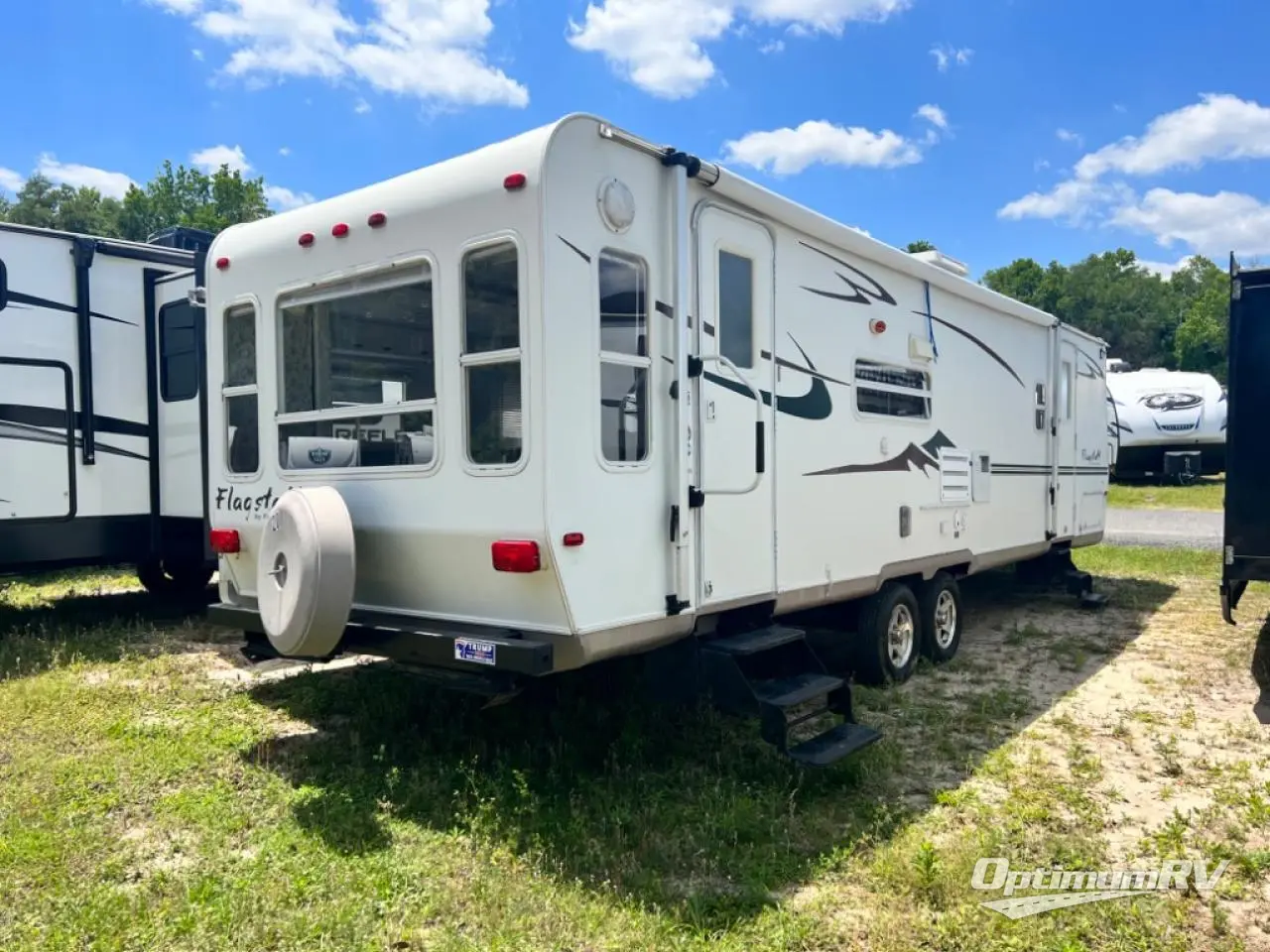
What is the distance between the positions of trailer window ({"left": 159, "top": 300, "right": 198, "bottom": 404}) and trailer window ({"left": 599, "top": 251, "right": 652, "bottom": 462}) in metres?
4.85

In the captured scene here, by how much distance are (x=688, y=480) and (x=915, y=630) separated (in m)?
3.06

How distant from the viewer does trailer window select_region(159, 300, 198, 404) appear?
7766 millimetres

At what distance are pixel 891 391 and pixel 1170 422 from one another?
1684cm

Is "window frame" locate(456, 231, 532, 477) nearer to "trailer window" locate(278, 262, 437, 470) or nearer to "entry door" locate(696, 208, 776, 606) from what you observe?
"trailer window" locate(278, 262, 437, 470)

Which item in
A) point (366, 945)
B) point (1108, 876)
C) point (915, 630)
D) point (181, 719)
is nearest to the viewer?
point (366, 945)

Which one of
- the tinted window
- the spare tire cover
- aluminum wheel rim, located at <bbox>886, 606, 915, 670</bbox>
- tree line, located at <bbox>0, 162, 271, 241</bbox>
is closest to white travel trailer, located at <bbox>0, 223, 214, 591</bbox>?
the tinted window

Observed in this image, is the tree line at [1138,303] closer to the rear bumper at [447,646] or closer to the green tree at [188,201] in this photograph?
the green tree at [188,201]

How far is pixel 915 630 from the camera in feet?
22.1

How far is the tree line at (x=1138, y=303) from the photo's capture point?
1965 inches

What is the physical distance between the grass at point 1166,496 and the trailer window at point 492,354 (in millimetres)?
17082

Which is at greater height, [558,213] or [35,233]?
[35,233]

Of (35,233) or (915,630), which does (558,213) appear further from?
(35,233)

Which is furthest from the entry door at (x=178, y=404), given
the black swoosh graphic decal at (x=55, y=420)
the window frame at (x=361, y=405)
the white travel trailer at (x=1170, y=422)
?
the white travel trailer at (x=1170, y=422)

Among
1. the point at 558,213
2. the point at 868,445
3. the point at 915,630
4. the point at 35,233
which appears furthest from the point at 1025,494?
the point at 35,233
